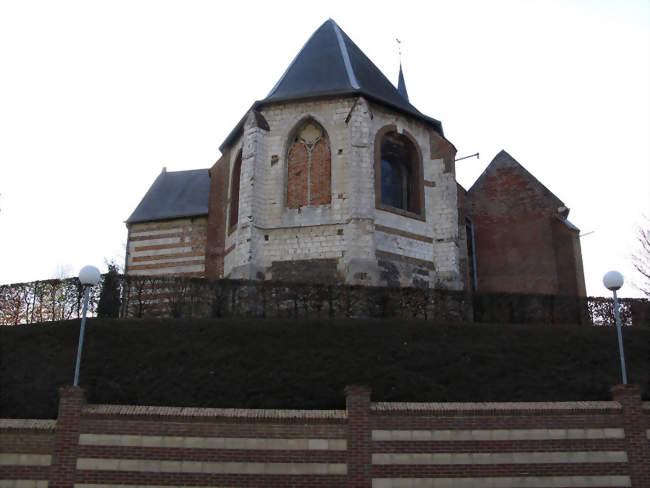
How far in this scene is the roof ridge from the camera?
24.1m

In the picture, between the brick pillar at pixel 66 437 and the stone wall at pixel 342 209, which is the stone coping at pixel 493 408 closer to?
the brick pillar at pixel 66 437

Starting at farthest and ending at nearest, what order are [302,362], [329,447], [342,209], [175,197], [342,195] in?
1. [175,197]
2. [342,195]
3. [342,209]
4. [302,362]
5. [329,447]

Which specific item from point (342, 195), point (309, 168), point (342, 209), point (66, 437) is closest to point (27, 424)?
point (66, 437)

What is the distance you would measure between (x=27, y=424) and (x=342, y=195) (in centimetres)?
1275

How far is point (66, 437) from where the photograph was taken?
12.4 meters

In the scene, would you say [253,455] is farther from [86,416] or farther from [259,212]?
[259,212]

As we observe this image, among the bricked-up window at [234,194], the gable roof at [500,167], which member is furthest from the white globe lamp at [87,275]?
the gable roof at [500,167]

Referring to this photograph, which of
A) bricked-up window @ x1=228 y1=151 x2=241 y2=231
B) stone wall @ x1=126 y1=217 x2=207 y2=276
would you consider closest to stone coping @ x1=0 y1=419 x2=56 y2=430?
bricked-up window @ x1=228 y1=151 x2=241 y2=231

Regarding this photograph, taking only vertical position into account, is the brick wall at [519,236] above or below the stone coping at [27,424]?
above

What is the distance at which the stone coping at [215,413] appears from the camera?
12.6 m

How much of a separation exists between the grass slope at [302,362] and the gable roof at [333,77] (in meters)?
10.2

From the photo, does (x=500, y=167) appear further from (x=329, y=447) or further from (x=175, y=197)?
(x=329, y=447)

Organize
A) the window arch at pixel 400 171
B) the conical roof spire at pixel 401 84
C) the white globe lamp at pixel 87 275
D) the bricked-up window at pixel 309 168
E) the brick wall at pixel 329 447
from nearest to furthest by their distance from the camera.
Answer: the brick wall at pixel 329 447, the white globe lamp at pixel 87 275, the bricked-up window at pixel 309 168, the window arch at pixel 400 171, the conical roof spire at pixel 401 84

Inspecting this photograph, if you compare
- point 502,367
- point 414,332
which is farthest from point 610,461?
point 414,332
